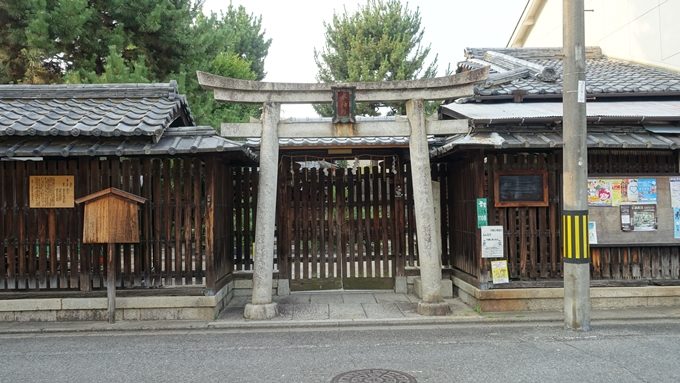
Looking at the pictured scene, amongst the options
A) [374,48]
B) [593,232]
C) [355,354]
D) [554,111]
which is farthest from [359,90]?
[374,48]

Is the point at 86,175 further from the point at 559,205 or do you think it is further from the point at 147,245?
the point at 559,205

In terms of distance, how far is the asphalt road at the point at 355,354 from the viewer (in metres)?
6.21

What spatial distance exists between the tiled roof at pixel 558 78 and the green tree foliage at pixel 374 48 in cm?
1116

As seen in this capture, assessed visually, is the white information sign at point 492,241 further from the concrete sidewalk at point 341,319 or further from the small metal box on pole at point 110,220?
the small metal box on pole at point 110,220

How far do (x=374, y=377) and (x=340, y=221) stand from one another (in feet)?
18.5

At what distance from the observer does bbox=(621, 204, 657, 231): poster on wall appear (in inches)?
380

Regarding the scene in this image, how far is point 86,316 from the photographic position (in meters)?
9.09

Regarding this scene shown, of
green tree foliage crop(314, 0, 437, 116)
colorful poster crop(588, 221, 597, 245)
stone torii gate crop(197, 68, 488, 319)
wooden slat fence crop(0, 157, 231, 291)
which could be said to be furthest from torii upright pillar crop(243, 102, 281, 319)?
green tree foliage crop(314, 0, 437, 116)

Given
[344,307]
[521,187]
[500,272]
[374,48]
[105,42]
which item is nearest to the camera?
[500,272]

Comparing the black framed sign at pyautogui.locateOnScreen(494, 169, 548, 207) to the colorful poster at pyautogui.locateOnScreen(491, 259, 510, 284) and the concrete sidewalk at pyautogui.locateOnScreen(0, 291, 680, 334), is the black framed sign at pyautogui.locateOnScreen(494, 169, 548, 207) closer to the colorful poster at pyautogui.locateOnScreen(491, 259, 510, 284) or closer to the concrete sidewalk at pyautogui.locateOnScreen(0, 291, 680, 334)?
the colorful poster at pyautogui.locateOnScreen(491, 259, 510, 284)

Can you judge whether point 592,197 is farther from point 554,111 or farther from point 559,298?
point 559,298

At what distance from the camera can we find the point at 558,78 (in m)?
12.6

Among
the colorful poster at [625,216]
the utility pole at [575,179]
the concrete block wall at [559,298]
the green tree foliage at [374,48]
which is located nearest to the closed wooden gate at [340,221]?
the concrete block wall at [559,298]

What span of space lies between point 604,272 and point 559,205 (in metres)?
1.58
